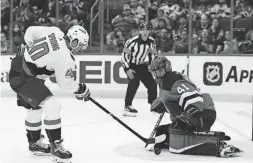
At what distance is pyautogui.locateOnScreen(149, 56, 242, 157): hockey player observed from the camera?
3125mm

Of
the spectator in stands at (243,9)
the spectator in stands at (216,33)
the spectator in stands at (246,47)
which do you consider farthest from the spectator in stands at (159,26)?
the spectator in stands at (246,47)

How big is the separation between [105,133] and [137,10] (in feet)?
12.2

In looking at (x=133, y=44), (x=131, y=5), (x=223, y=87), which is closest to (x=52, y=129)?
(x=133, y=44)

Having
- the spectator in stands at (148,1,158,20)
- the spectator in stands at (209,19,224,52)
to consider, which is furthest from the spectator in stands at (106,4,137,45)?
the spectator in stands at (209,19,224,52)

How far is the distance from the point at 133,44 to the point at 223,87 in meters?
2.09

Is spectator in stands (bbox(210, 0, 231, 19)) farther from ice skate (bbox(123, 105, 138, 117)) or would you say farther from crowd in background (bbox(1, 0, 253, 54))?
ice skate (bbox(123, 105, 138, 117))

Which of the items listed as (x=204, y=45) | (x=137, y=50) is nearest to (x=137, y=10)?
(x=204, y=45)

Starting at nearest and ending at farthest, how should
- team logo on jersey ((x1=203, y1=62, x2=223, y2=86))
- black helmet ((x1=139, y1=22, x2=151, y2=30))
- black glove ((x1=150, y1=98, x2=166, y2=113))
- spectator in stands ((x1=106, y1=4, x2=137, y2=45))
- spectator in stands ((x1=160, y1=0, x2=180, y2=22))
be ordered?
black glove ((x1=150, y1=98, x2=166, y2=113)), black helmet ((x1=139, y1=22, x2=151, y2=30)), team logo on jersey ((x1=203, y1=62, x2=223, y2=86)), spectator in stands ((x1=160, y1=0, x2=180, y2=22)), spectator in stands ((x1=106, y1=4, x2=137, y2=45))

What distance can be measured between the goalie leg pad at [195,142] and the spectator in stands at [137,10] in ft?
14.8

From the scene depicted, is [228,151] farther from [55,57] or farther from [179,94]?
[55,57]

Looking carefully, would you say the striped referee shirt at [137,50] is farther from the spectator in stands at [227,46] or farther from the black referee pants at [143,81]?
the spectator in stands at [227,46]

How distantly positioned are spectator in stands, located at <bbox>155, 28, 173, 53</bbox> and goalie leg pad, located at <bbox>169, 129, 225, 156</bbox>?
4204 mm

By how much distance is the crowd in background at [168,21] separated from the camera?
714 centimetres

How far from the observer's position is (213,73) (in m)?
6.88
